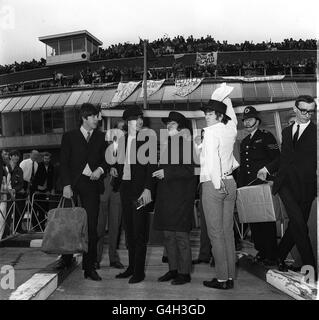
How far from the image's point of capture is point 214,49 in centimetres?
4031

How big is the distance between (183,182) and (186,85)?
30.9 metres

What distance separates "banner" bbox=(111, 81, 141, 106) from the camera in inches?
1377

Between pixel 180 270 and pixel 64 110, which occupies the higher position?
pixel 64 110

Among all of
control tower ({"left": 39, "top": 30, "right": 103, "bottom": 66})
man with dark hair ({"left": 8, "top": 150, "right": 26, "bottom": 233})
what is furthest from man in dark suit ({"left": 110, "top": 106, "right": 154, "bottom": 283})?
control tower ({"left": 39, "top": 30, "right": 103, "bottom": 66})

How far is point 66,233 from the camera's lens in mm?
4578

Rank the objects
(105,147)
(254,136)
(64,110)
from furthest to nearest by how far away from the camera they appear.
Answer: (64,110) → (254,136) → (105,147)

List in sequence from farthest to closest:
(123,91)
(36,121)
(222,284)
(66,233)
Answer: (36,121) < (123,91) < (66,233) < (222,284)

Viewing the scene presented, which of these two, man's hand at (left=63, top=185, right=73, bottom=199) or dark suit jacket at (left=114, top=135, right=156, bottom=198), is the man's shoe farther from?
man's hand at (left=63, top=185, right=73, bottom=199)

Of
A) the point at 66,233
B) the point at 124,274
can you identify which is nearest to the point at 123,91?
the point at 124,274

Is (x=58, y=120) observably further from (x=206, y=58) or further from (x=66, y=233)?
(x=66, y=233)

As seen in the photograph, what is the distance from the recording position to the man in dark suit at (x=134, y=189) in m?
4.80
